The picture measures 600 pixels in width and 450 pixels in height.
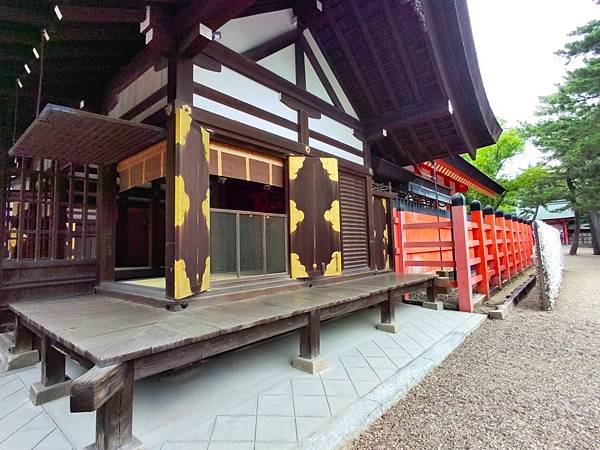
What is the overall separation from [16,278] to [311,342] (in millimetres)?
3683

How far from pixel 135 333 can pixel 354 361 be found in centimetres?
220

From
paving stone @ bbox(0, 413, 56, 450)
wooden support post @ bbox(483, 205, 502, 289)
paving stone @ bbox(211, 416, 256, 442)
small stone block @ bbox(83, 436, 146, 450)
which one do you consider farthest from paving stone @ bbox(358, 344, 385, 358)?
wooden support post @ bbox(483, 205, 502, 289)

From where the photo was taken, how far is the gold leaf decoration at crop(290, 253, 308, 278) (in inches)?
171

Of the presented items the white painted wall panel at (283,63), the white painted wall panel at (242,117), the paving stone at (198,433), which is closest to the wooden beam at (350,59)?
the white painted wall panel at (283,63)

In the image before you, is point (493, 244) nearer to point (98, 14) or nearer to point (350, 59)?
point (350, 59)

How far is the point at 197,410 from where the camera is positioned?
239 cm

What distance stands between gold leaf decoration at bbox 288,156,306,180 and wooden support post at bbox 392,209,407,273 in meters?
2.92

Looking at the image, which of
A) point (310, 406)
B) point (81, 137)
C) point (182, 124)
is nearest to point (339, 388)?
point (310, 406)

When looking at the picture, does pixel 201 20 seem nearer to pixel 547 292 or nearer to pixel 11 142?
pixel 11 142

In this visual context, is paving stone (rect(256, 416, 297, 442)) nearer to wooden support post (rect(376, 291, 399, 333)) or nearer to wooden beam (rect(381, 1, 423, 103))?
wooden support post (rect(376, 291, 399, 333))

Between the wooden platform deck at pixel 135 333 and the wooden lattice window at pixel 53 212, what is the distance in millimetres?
1128

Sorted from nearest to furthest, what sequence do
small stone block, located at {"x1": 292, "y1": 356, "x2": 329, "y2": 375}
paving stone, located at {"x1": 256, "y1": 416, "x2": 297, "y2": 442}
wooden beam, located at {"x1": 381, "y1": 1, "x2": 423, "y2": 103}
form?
paving stone, located at {"x1": 256, "y1": 416, "x2": 297, "y2": 442} → small stone block, located at {"x1": 292, "y1": 356, "x2": 329, "y2": 375} → wooden beam, located at {"x1": 381, "y1": 1, "x2": 423, "y2": 103}

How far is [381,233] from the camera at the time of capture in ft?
22.0

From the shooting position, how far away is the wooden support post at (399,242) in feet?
21.1
